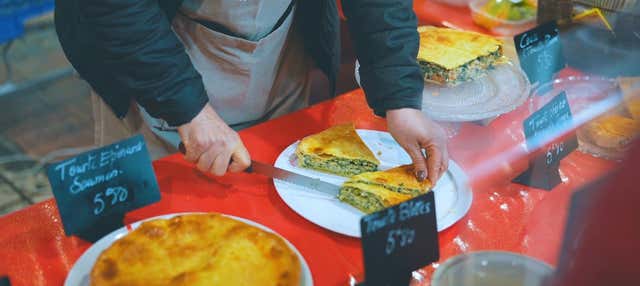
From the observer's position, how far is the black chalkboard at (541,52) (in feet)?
6.74

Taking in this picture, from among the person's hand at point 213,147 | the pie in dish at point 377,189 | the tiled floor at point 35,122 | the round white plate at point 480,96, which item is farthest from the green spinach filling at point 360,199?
the tiled floor at point 35,122

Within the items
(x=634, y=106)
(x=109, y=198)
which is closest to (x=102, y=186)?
(x=109, y=198)

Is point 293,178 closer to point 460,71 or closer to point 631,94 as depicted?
point 460,71

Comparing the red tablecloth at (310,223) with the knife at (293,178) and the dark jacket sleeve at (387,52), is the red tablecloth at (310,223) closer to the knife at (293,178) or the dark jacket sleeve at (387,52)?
the knife at (293,178)

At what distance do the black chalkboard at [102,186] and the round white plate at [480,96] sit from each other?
2.57 feet

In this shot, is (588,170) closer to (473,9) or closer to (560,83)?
(560,83)

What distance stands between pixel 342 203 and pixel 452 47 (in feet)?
2.99

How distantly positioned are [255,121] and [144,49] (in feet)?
2.36

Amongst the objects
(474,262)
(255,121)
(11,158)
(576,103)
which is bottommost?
(11,158)

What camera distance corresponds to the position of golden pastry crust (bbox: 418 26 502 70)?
218 centimetres

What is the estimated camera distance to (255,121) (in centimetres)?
231

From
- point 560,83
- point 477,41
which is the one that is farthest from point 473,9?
point 560,83

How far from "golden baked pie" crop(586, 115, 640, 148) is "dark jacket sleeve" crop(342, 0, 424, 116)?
20.0 inches

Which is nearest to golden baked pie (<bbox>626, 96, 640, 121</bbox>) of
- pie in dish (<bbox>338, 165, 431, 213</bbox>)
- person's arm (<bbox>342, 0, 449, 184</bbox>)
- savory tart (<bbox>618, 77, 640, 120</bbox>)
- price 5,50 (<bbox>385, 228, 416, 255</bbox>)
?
savory tart (<bbox>618, 77, 640, 120</bbox>)
